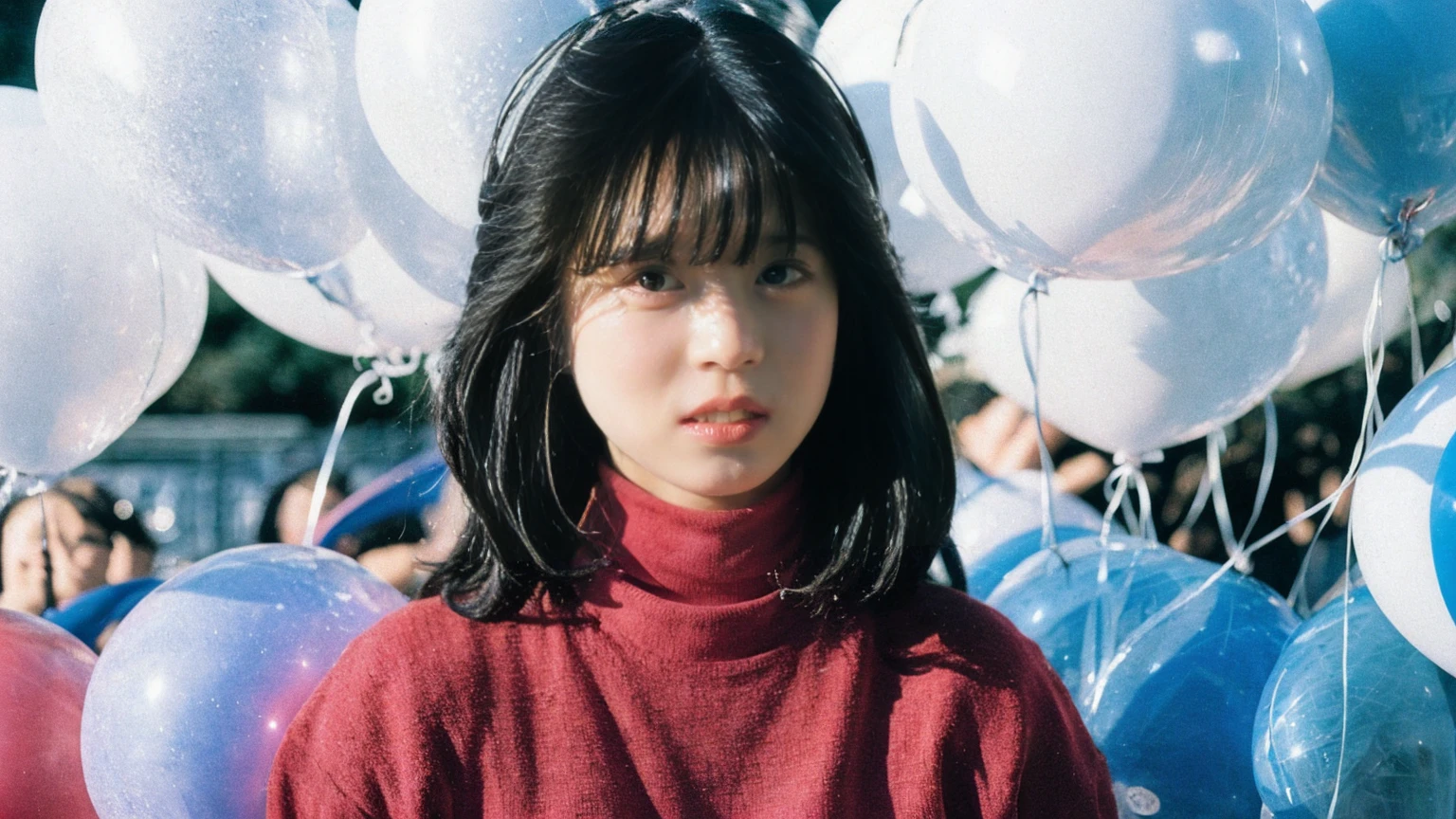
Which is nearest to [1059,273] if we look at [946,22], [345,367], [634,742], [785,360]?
[946,22]

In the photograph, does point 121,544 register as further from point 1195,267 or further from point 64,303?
point 1195,267

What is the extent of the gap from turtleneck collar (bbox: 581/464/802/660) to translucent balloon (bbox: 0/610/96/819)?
0.82 meters

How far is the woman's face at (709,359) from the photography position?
1381mm

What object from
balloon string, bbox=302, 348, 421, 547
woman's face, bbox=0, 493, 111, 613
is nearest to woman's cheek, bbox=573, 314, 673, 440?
balloon string, bbox=302, 348, 421, 547

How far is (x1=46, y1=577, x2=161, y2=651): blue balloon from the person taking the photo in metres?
2.37

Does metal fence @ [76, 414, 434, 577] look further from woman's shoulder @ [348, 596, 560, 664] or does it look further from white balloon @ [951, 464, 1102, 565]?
woman's shoulder @ [348, 596, 560, 664]

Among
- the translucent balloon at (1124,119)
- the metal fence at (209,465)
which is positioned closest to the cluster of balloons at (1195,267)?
the translucent balloon at (1124,119)

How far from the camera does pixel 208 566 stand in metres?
1.83

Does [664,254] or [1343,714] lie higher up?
[664,254]

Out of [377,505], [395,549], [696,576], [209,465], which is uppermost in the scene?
[696,576]

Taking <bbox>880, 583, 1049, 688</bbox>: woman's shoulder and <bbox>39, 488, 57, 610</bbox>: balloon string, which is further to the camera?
<bbox>39, 488, 57, 610</bbox>: balloon string

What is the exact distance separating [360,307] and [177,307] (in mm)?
260

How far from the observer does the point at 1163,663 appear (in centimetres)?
A: 184

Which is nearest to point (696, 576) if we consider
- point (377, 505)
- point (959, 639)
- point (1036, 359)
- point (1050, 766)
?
point (959, 639)
